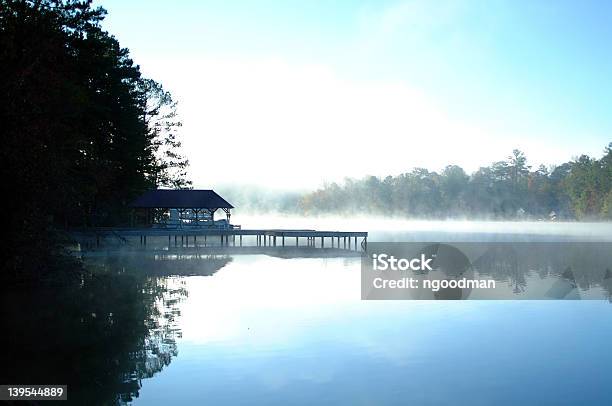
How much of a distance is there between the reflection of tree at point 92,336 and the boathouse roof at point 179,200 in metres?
23.6

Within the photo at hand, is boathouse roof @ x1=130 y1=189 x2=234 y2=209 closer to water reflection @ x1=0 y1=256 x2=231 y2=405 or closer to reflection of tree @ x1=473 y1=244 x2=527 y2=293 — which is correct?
reflection of tree @ x1=473 y1=244 x2=527 y2=293

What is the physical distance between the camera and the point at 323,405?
1091 centimetres

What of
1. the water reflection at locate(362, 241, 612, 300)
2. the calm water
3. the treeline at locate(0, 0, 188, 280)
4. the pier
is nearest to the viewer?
the calm water

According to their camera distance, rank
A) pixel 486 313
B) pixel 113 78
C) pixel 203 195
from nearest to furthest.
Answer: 1. pixel 486 313
2. pixel 113 78
3. pixel 203 195

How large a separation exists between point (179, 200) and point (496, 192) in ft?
329

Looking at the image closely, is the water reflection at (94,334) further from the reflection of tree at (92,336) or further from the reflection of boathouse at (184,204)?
the reflection of boathouse at (184,204)

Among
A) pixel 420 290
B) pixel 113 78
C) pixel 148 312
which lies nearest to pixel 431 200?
pixel 113 78

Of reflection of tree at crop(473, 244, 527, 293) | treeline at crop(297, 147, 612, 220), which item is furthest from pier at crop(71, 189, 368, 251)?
treeline at crop(297, 147, 612, 220)

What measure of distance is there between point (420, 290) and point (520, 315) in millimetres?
6181

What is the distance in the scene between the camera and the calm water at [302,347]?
11.6m

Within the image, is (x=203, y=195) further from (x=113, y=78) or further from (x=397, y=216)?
(x=397, y=216)

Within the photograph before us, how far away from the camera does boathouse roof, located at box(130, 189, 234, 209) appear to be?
48469 millimetres

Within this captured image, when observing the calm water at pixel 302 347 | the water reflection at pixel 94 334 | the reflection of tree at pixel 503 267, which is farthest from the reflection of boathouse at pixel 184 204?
the calm water at pixel 302 347

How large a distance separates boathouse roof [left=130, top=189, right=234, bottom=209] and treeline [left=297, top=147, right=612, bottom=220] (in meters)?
83.5
